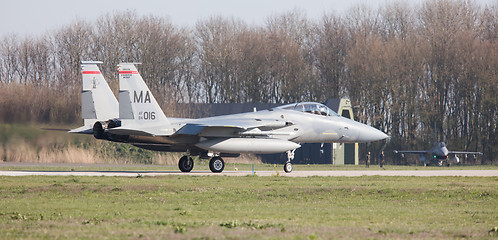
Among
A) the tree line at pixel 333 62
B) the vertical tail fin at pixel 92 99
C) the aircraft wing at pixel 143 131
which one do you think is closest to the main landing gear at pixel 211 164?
the aircraft wing at pixel 143 131

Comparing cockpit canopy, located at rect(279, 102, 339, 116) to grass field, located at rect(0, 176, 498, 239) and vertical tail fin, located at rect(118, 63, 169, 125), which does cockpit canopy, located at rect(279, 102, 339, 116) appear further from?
grass field, located at rect(0, 176, 498, 239)

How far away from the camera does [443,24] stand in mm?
69125

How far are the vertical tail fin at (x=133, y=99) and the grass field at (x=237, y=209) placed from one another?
4.52 m

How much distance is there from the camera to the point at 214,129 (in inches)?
1219

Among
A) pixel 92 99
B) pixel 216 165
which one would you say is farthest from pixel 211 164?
pixel 92 99

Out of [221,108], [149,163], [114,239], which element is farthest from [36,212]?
[221,108]

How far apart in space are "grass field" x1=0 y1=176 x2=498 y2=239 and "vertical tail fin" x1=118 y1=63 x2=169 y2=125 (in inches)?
178

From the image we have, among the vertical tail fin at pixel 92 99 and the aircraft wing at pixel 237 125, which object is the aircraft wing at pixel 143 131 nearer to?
the aircraft wing at pixel 237 125

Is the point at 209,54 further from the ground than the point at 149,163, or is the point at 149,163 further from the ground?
the point at 209,54

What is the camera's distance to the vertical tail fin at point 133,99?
2855 cm

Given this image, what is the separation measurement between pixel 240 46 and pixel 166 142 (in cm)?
4823

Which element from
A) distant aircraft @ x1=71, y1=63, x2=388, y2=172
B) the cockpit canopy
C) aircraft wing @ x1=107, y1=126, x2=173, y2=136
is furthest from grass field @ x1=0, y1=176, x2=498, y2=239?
the cockpit canopy

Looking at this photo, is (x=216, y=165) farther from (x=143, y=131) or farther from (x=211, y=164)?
(x=143, y=131)

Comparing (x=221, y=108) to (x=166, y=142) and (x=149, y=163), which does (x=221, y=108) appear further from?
(x=166, y=142)
